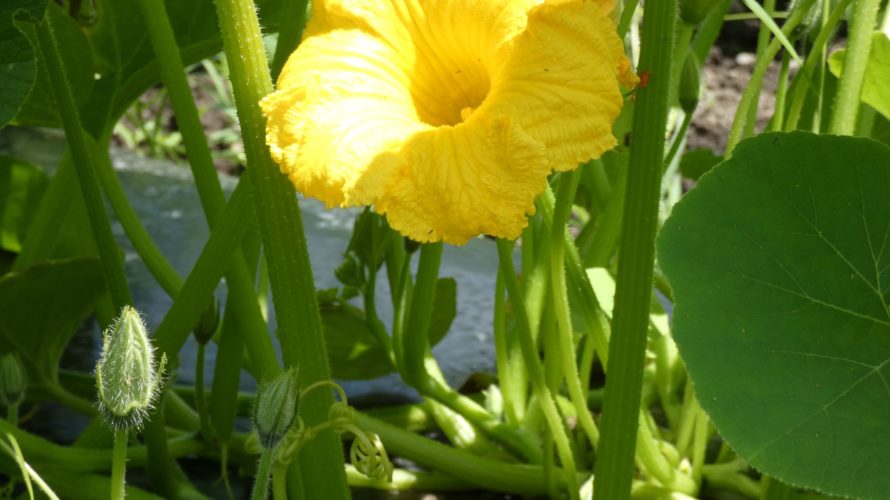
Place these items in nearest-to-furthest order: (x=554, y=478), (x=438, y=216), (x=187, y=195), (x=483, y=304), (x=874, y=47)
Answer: (x=438, y=216) → (x=874, y=47) → (x=554, y=478) → (x=483, y=304) → (x=187, y=195)

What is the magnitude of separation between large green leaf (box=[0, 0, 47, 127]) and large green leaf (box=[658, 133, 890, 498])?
472 mm

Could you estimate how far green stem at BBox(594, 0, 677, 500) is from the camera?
718 millimetres

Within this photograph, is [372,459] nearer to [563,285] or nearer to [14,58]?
[563,285]

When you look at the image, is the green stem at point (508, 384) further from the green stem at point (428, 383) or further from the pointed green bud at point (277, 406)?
the pointed green bud at point (277, 406)

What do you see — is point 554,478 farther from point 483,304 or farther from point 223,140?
point 223,140

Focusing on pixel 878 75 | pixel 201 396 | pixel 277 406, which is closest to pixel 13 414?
pixel 201 396

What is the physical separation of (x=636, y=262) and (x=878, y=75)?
0.35m

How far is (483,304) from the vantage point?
1780mm

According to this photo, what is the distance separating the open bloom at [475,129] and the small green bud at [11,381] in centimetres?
38

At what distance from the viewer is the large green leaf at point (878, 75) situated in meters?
0.94

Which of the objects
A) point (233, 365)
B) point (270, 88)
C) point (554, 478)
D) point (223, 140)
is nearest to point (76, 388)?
point (233, 365)

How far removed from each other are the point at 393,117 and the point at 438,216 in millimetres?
87

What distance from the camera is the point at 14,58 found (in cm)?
89

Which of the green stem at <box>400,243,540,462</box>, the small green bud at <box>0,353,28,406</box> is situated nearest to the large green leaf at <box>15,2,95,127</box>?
the small green bud at <box>0,353,28,406</box>
